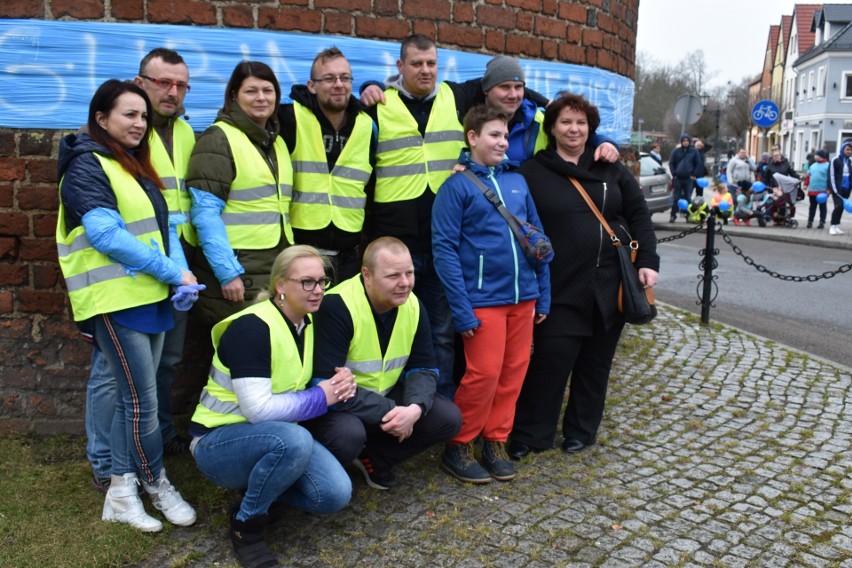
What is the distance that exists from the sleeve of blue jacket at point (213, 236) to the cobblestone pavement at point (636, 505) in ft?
3.59

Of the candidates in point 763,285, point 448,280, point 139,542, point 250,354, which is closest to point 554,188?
point 448,280

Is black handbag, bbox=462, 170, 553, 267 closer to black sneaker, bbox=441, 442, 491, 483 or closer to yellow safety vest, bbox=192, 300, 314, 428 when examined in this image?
black sneaker, bbox=441, 442, 491, 483

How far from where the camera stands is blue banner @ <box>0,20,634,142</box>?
4285mm

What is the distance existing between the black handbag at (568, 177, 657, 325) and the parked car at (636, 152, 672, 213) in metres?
13.9

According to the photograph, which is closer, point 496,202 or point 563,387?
point 496,202

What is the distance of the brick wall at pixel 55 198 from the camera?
4.33m

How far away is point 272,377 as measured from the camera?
11.0 ft

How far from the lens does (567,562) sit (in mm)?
3293

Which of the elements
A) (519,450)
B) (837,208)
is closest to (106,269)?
(519,450)

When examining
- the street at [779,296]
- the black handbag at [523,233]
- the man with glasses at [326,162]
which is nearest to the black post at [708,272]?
the street at [779,296]

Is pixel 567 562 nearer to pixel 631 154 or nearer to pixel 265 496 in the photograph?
pixel 265 496

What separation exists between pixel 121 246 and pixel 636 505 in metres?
2.62

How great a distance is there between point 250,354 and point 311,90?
154 cm

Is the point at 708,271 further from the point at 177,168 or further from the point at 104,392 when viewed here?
the point at 104,392
